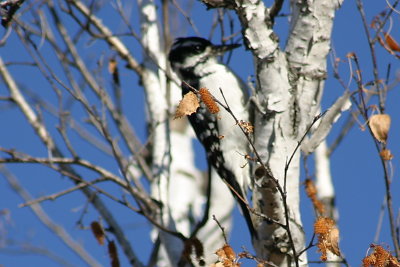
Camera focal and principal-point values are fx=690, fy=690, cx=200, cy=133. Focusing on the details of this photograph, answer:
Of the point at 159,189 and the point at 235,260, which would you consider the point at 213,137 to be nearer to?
the point at 159,189

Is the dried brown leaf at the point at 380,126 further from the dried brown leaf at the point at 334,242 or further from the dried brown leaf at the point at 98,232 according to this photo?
the dried brown leaf at the point at 98,232

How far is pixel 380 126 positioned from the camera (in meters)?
3.44

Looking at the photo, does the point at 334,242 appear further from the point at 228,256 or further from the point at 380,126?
the point at 380,126

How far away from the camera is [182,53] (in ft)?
17.7

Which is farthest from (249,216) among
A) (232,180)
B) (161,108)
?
(161,108)

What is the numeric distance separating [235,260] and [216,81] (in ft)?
7.74

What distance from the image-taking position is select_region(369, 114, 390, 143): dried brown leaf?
344cm

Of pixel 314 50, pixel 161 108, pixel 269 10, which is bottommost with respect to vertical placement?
pixel 314 50

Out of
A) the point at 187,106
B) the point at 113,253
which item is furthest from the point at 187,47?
the point at 187,106

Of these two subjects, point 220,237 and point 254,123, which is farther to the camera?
point 220,237

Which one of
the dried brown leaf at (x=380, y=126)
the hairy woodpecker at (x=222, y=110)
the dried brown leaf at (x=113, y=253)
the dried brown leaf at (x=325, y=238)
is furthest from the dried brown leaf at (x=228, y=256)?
the hairy woodpecker at (x=222, y=110)

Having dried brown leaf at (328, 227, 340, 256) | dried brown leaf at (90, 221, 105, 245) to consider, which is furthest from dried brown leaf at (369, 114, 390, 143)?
dried brown leaf at (90, 221, 105, 245)

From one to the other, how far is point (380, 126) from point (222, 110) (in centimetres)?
169

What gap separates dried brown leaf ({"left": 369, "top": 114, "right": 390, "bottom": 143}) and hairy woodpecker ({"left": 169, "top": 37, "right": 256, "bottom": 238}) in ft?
4.20
